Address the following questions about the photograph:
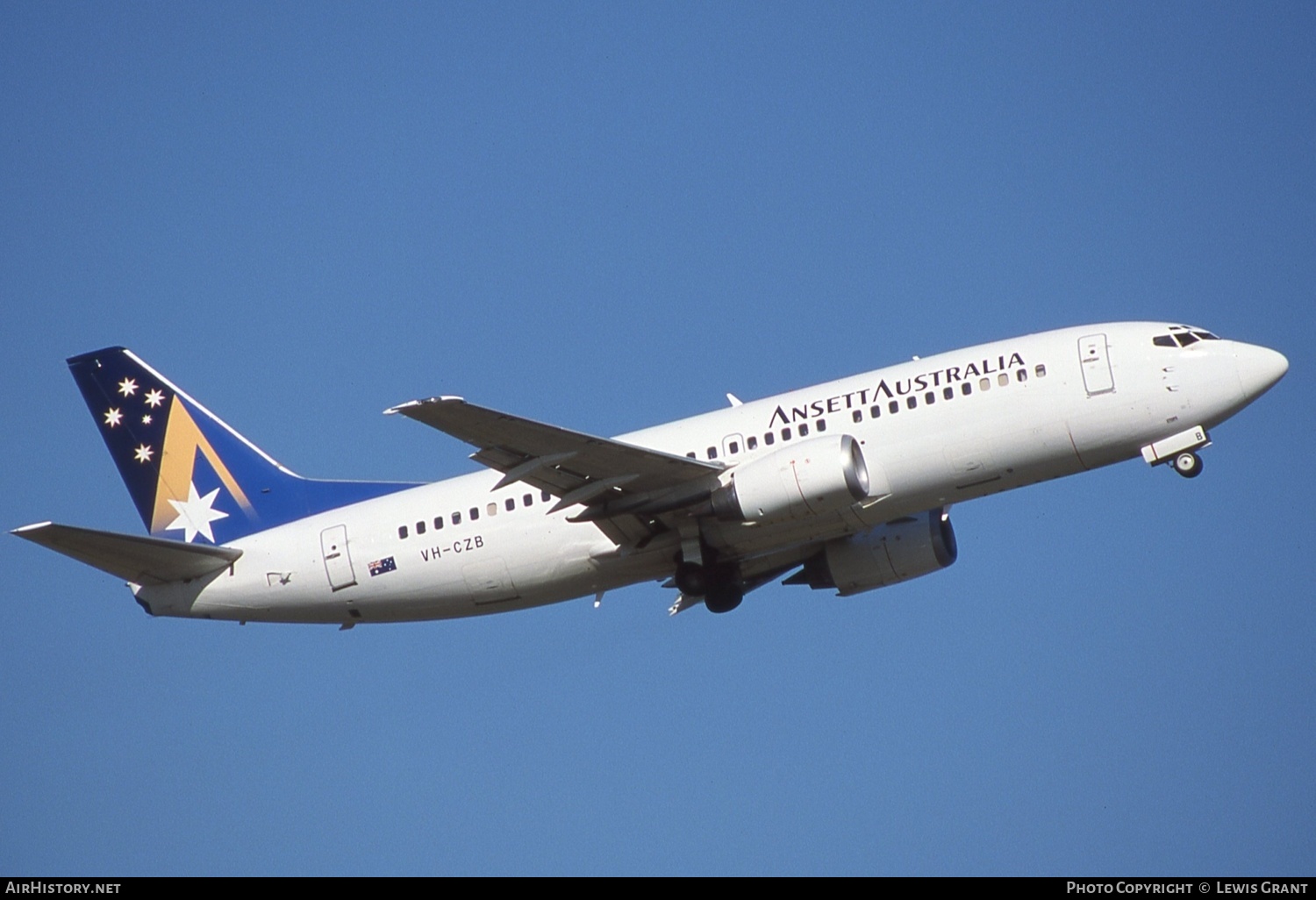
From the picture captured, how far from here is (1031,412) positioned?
1390 inches

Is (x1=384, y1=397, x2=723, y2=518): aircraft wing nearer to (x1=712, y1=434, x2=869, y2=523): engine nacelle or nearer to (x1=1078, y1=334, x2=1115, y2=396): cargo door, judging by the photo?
(x1=712, y1=434, x2=869, y2=523): engine nacelle

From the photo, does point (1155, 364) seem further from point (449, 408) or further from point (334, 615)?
point (334, 615)

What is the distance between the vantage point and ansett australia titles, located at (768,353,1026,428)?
3588 centimetres

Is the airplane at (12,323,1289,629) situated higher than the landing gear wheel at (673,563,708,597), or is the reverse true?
the airplane at (12,323,1289,629)

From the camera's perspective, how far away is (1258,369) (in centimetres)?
3578

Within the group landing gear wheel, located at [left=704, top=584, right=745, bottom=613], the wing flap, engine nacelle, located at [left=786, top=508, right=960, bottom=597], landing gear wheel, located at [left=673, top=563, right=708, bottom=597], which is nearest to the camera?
the wing flap

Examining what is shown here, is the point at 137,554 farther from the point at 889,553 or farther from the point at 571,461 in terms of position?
the point at 889,553

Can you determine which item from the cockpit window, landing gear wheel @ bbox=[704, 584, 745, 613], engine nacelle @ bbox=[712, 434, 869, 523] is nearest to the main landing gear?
landing gear wheel @ bbox=[704, 584, 745, 613]

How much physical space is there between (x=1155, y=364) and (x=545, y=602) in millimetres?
14818

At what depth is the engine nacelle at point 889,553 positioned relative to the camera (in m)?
39.5

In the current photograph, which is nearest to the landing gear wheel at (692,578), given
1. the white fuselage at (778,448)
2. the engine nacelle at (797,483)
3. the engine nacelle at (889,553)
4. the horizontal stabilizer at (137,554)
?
the white fuselage at (778,448)

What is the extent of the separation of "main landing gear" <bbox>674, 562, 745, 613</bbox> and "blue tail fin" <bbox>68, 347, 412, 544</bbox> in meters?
7.71

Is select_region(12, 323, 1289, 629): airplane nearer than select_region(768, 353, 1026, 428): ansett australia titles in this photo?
Yes

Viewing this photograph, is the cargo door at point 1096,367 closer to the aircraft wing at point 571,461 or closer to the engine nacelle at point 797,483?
the engine nacelle at point 797,483
